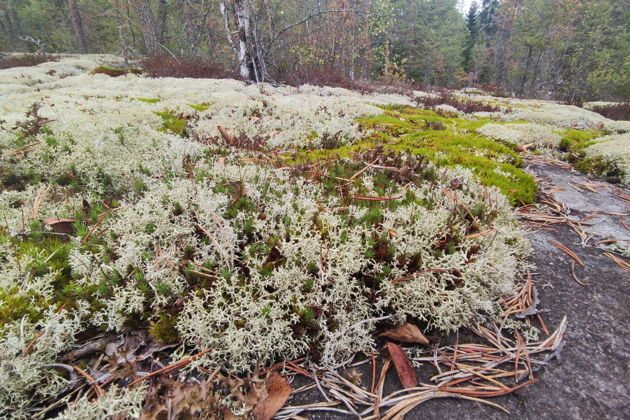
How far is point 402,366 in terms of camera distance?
1868 millimetres

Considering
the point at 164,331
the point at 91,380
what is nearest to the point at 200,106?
the point at 164,331

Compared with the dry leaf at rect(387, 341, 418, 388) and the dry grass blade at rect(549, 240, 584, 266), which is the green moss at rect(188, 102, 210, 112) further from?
the dry grass blade at rect(549, 240, 584, 266)

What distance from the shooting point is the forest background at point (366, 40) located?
71.2ft

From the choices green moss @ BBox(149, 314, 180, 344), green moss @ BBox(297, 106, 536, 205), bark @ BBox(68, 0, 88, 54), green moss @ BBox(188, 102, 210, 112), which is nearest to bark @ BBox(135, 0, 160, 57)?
bark @ BBox(68, 0, 88, 54)

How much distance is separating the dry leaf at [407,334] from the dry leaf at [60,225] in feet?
9.12

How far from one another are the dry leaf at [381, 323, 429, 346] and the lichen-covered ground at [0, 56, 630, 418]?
70 mm

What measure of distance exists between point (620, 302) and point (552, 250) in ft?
2.41

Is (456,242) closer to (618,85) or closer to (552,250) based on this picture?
(552,250)

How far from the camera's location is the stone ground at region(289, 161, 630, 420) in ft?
5.41

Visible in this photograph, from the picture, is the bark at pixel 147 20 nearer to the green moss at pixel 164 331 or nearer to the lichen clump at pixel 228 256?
the lichen clump at pixel 228 256

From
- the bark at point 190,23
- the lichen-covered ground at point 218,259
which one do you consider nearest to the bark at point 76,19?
the bark at point 190,23

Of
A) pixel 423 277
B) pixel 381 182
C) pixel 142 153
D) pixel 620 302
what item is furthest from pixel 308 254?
pixel 142 153

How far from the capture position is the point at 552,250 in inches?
117

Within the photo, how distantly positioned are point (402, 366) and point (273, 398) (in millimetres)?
829
